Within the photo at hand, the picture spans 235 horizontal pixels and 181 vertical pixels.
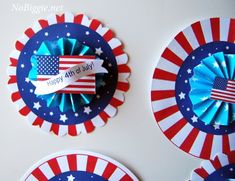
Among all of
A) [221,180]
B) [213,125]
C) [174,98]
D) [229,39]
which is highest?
[229,39]

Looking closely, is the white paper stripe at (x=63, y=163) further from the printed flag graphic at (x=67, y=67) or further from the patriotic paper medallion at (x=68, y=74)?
the printed flag graphic at (x=67, y=67)

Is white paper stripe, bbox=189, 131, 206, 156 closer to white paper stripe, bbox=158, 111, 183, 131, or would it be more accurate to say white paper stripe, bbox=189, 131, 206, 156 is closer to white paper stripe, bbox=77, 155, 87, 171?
white paper stripe, bbox=158, 111, 183, 131

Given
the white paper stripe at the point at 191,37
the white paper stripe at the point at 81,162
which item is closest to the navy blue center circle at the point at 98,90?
the white paper stripe at the point at 81,162

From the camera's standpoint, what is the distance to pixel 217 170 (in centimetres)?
94

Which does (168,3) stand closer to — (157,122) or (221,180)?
(157,122)

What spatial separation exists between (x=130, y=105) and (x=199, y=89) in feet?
0.69

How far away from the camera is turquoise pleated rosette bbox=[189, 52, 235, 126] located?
2.90 ft

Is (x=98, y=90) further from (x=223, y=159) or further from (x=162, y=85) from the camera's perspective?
(x=223, y=159)

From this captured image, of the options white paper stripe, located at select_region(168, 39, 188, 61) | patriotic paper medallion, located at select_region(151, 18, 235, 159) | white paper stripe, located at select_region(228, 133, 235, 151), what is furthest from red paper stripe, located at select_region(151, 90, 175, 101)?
white paper stripe, located at select_region(228, 133, 235, 151)

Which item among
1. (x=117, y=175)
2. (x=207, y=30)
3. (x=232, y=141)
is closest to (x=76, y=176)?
(x=117, y=175)

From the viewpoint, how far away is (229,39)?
0.90 m

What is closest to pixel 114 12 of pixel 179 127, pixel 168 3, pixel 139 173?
pixel 168 3

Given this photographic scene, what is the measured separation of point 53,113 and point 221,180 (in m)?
0.56

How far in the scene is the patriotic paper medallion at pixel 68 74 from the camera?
0.86 meters
